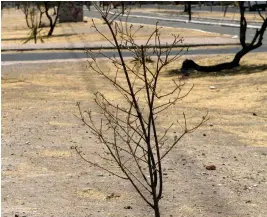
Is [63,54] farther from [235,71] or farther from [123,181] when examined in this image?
[123,181]

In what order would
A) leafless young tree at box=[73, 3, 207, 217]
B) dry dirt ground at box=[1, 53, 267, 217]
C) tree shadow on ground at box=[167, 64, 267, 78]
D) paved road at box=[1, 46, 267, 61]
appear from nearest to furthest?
leafless young tree at box=[73, 3, 207, 217] < dry dirt ground at box=[1, 53, 267, 217] < tree shadow on ground at box=[167, 64, 267, 78] < paved road at box=[1, 46, 267, 61]

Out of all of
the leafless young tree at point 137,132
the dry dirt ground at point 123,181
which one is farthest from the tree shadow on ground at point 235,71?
the dry dirt ground at point 123,181

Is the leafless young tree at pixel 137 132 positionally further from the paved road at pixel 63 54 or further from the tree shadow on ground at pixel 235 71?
the paved road at pixel 63 54

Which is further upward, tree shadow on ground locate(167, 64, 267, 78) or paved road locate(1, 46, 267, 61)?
tree shadow on ground locate(167, 64, 267, 78)

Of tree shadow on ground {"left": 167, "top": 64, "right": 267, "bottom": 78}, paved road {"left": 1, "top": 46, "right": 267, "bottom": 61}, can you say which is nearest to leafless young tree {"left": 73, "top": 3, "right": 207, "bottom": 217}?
tree shadow on ground {"left": 167, "top": 64, "right": 267, "bottom": 78}

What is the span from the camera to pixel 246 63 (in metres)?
21.1

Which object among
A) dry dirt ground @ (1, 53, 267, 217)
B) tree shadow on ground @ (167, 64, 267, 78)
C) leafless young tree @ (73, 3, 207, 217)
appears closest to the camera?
leafless young tree @ (73, 3, 207, 217)

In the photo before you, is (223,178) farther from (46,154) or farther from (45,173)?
(46,154)

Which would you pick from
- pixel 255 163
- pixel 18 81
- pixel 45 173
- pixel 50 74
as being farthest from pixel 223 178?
pixel 50 74

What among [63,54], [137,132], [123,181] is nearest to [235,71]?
[63,54]

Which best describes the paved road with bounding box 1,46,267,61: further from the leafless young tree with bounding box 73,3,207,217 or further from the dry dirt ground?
the dry dirt ground

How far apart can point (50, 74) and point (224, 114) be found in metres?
9.87

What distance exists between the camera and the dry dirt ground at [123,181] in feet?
20.2

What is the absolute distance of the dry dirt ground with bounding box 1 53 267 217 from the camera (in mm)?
6152
